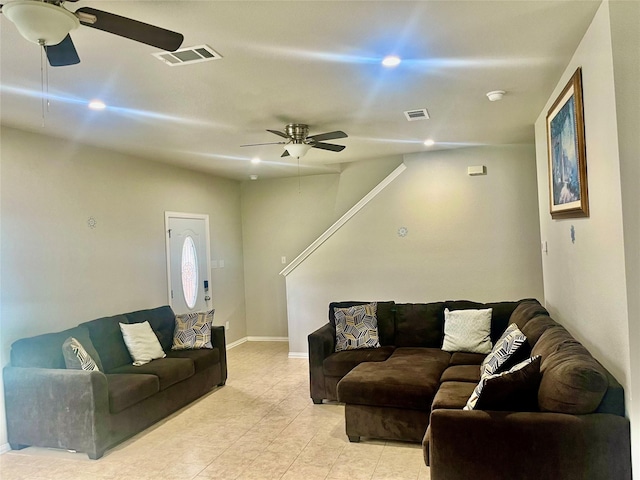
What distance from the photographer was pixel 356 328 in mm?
4836

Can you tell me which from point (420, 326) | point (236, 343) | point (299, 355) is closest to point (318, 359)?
point (420, 326)

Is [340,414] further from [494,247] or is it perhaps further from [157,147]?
[157,147]

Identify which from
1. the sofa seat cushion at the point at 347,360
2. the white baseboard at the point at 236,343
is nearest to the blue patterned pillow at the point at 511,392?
the sofa seat cushion at the point at 347,360

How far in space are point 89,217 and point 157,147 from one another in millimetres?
1001

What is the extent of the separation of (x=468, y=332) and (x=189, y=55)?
338 cm

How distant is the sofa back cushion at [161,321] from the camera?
4.85 metres

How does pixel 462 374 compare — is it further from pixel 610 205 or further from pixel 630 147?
pixel 630 147

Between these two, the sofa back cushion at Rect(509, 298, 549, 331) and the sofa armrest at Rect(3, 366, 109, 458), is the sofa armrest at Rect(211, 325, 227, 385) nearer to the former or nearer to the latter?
the sofa armrest at Rect(3, 366, 109, 458)

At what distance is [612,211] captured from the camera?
2.18m

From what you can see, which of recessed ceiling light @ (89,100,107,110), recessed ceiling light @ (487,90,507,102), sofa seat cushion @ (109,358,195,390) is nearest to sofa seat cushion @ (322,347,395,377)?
sofa seat cushion @ (109,358,195,390)

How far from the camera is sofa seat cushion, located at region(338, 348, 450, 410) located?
138 inches

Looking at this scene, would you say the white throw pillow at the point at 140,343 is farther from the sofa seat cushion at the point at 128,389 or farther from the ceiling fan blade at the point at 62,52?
the ceiling fan blade at the point at 62,52

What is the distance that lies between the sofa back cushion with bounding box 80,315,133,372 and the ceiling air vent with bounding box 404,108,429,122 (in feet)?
11.1

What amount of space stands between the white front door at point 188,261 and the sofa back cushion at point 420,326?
9.67 feet
